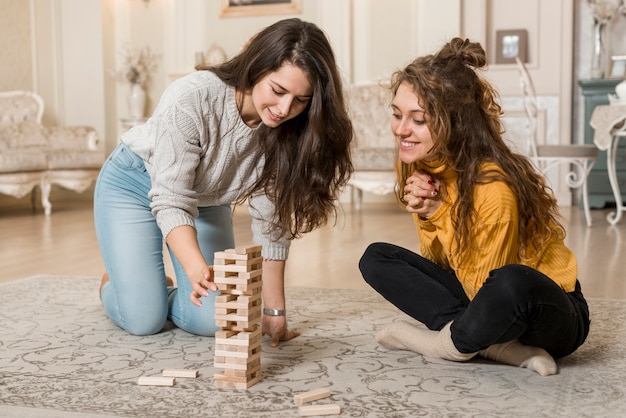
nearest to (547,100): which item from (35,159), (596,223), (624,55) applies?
(624,55)

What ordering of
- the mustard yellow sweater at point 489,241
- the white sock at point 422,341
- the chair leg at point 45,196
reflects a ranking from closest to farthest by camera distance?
the mustard yellow sweater at point 489,241 < the white sock at point 422,341 < the chair leg at point 45,196

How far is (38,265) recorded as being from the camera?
143 inches

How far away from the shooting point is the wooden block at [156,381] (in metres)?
1.72

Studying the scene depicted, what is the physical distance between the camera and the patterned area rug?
1573mm

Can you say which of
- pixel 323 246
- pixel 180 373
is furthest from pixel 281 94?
pixel 323 246

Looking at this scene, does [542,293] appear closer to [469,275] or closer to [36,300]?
[469,275]

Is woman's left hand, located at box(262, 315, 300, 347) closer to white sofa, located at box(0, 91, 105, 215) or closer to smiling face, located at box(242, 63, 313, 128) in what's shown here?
smiling face, located at box(242, 63, 313, 128)

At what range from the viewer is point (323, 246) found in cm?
426

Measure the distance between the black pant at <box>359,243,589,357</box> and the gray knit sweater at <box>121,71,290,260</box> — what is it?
31 centimetres

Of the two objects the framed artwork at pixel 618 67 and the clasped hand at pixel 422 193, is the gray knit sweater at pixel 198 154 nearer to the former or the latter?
the clasped hand at pixel 422 193

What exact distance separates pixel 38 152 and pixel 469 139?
5101mm

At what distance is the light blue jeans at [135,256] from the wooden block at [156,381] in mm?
454

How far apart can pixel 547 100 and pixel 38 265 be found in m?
4.55

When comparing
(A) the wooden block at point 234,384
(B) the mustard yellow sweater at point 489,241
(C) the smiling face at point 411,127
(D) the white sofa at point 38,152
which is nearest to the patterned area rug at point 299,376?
(A) the wooden block at point 234,384
